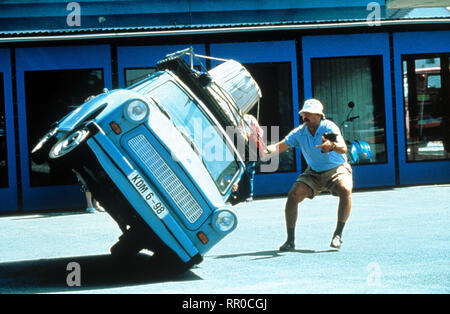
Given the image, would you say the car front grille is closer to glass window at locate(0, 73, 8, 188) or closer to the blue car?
the blue car

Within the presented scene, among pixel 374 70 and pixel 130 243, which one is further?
pixel 374 70

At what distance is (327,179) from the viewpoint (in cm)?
879

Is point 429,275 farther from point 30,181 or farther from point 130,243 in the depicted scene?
point 30,181

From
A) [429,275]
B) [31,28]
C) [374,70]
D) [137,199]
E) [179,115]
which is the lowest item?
[429,275]

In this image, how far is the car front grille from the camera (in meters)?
6.75

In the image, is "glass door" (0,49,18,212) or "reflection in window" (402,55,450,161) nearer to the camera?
"glass door" (0,49,18,212)

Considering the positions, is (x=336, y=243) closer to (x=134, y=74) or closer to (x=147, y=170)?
(x=147, y=170)

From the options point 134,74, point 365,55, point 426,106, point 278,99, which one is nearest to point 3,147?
point 134,74

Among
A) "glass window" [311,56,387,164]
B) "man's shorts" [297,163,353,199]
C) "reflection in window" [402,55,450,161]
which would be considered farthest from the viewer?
"reflection in window" [402,55,450,161]

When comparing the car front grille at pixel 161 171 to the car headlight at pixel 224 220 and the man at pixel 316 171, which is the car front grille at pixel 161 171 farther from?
the man at pixel 316 171

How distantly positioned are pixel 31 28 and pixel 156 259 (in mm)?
14456

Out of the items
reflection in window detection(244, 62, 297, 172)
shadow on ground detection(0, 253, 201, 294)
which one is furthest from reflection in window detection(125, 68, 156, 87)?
shadow on ground detection(0, 253, 201, 294)
